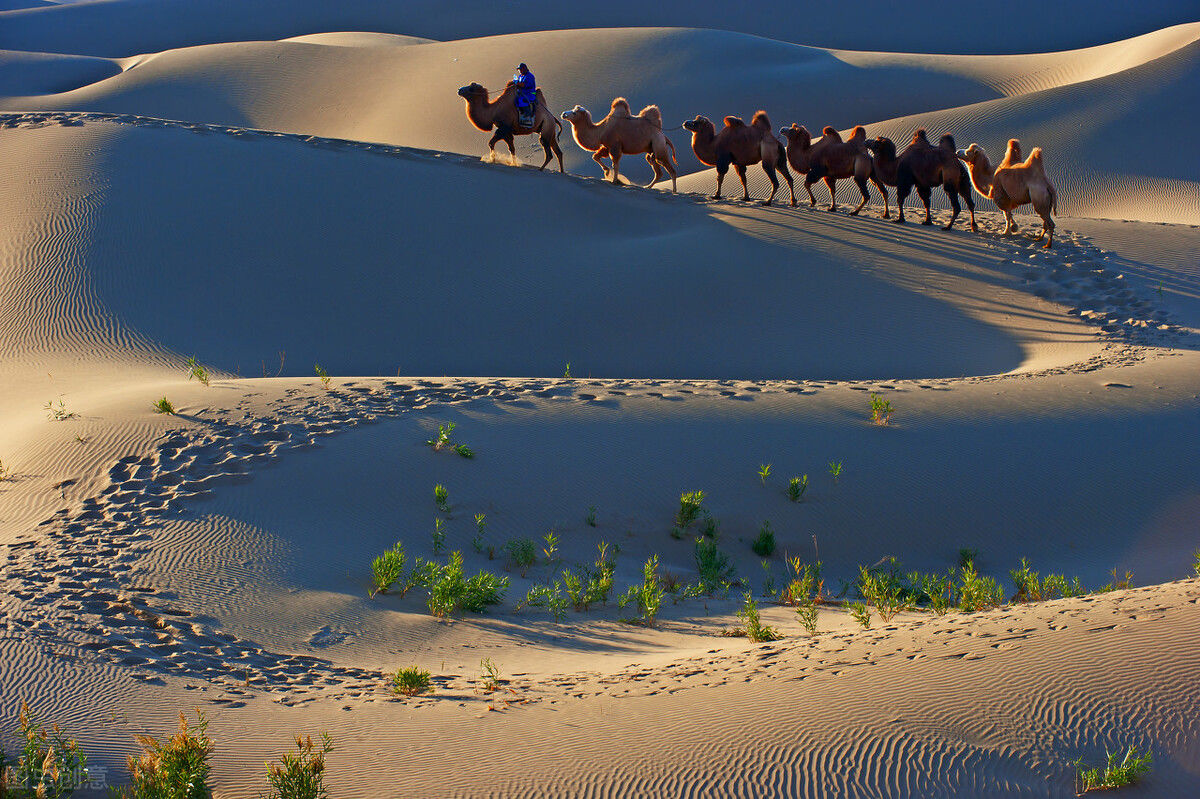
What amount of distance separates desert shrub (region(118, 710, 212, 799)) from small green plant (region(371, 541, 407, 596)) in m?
2.31

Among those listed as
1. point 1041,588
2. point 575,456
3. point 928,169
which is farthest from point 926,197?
A: point 1041,588

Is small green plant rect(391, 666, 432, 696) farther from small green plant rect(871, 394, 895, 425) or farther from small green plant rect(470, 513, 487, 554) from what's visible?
→ small green plant rect(871, 394, 895, 425)

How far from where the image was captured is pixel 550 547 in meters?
7.69

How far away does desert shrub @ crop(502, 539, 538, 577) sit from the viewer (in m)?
7.36

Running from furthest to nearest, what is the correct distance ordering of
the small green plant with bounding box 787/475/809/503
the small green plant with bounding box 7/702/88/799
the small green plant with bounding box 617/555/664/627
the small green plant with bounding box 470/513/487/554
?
the small green plant with bounding box 787/475/809/503
the small green plant with bounding box 470/513/487/554
the small green plant with bounding box 617/555/664/627
the small green plant with bounding box 7/702/88/799

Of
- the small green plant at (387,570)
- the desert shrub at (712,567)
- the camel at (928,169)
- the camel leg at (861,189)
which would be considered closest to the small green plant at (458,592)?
the small green plant at (387,570)

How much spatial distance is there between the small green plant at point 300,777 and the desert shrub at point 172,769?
10.3 inches

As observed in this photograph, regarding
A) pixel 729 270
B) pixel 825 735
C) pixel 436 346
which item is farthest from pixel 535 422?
pixel 729 270

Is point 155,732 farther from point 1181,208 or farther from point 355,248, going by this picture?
point 1181,208

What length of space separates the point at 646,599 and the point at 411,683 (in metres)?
1.90

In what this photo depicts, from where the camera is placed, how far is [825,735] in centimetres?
422

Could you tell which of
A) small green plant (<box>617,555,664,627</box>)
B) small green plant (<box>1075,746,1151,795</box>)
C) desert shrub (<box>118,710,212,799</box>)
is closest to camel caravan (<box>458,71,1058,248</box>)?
small green plant (<box>617,555,664,627</box>)

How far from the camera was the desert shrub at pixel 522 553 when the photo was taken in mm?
7363

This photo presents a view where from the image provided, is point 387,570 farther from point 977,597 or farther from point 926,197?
point 926,197
